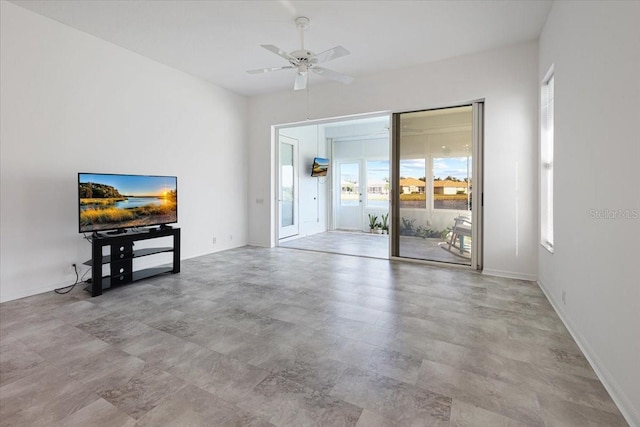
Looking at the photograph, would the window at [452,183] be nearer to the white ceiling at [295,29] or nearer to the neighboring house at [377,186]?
the white ceiling at [295,29]

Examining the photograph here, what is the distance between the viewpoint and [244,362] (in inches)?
86.7

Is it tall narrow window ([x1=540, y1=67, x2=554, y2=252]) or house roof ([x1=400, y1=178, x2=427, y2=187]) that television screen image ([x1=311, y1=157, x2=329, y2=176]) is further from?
tall narrow window ([x1=540, y1=67, x2=554, y2=252])

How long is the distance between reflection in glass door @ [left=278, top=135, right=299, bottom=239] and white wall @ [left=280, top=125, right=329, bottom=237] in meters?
0.17

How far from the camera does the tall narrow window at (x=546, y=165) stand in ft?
12.3

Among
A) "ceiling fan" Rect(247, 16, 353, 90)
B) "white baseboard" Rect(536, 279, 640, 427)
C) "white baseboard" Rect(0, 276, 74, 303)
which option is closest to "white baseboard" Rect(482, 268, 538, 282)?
"white baseboard" Rect(536, 279, 640, 427)

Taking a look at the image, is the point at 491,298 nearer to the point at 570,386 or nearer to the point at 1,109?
the point at 570,386

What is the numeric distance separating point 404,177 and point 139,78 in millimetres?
4448

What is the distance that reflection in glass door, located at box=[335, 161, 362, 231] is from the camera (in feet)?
31.2

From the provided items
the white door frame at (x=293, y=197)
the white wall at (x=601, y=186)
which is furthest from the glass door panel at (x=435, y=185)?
the white door frame at (x=293, y=197)

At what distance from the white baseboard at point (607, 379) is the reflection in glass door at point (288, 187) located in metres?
5.69

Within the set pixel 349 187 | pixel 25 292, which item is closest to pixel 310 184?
pixel 349 187

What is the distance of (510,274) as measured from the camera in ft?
14.3

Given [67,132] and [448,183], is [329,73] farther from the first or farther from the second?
[67,132]

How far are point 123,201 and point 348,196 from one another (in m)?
6.65
